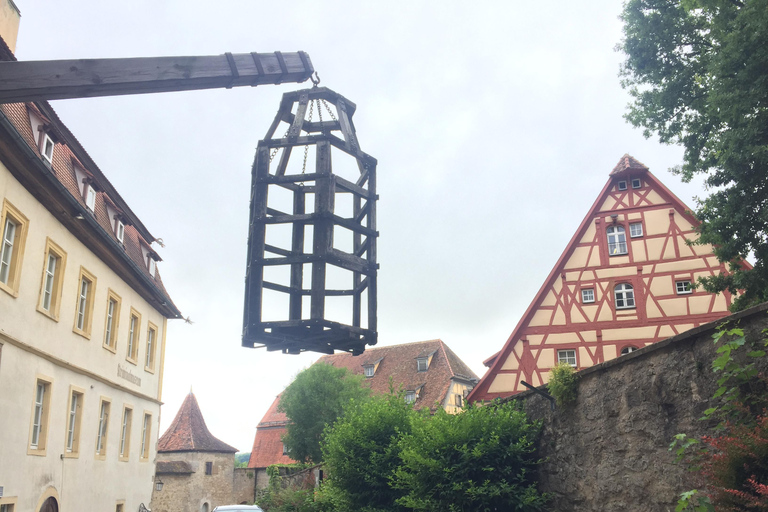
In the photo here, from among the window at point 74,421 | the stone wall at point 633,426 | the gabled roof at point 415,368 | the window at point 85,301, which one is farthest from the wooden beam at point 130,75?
the gabled roof at point 415,368

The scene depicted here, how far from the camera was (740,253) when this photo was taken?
11.5m

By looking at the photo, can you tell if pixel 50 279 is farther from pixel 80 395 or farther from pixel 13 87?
pixel 13 87

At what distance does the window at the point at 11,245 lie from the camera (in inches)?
424

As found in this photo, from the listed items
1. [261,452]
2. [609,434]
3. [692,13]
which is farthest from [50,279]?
[261,452]

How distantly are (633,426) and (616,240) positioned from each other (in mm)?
12765

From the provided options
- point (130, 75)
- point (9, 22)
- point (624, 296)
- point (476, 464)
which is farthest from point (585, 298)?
point (130, 75)

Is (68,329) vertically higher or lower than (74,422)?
higher

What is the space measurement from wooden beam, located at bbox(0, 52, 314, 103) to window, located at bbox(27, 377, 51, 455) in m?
7.51

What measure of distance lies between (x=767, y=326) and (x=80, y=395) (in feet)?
41.0

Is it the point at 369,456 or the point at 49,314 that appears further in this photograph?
the point at 49,314

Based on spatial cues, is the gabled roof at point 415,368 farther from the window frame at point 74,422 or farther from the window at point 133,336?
the window frame at point 74,422

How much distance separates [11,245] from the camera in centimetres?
1121

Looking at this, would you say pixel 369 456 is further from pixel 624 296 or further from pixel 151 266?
pixel 624 296

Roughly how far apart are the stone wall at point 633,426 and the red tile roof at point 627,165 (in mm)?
11886
